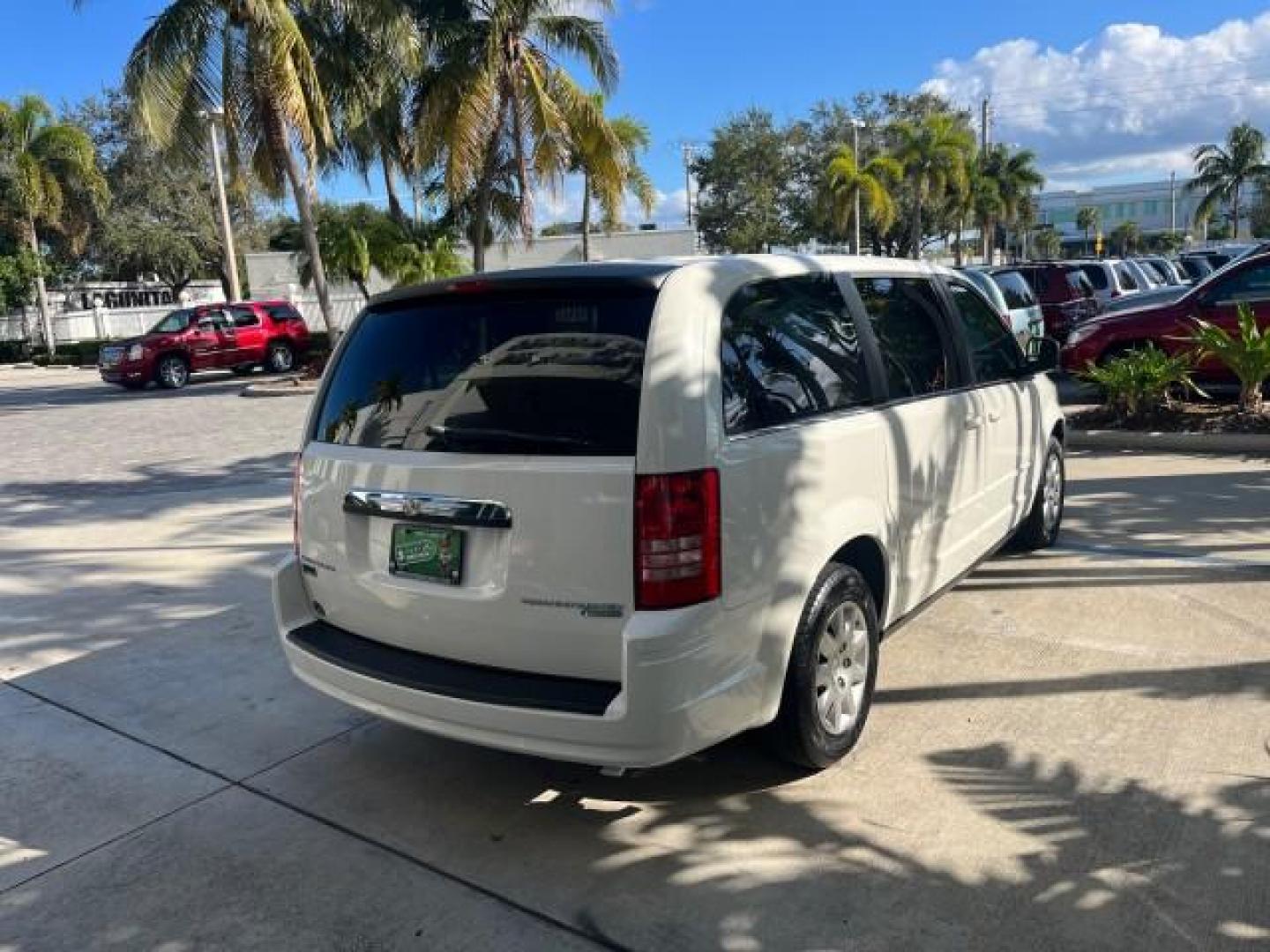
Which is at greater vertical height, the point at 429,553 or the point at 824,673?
the point at 429,553

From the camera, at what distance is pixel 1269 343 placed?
8.76 meters

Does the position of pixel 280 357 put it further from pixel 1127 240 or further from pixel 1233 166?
pixel 1127 240

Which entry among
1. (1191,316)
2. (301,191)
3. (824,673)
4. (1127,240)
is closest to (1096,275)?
(1191,316)

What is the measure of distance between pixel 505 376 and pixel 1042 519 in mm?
4018

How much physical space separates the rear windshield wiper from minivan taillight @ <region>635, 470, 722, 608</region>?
0.86 ft

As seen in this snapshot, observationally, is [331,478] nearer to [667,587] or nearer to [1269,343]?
[667,587]

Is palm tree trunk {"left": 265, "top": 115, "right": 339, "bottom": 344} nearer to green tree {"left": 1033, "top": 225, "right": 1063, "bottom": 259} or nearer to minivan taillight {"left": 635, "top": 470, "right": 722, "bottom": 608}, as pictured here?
minivan taillight {"left": 635, "top": 470, "right": 722, "bottom": 608}

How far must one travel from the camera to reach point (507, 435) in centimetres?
310

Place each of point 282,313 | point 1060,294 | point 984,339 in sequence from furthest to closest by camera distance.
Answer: point 282,313, point 1060,294, point 984,339

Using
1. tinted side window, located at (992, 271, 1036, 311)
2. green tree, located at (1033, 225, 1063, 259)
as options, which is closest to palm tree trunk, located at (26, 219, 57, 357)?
tinted side window, located at (992, 271, 1036, 311)

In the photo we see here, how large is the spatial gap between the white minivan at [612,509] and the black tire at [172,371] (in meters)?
21.7

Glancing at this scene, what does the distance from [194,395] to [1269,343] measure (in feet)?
63.2

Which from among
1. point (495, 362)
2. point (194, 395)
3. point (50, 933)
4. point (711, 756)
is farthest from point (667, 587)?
point (194, 395)

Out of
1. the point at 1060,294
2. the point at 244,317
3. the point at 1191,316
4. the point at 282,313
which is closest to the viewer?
the point at 1191,316
